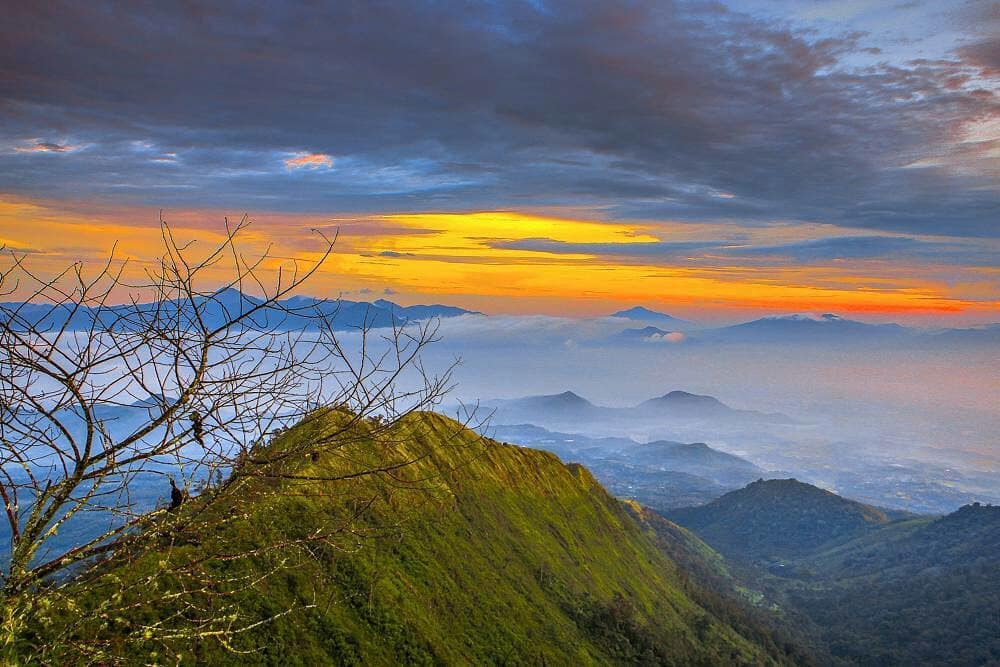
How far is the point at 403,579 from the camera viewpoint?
38656 mm

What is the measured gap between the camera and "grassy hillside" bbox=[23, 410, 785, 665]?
9367mm

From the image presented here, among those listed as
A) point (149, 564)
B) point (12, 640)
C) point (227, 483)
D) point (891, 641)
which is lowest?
point (891, 641)

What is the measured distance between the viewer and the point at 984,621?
177m

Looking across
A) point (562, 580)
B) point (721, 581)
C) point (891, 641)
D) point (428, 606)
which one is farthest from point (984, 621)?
point (428, 606)

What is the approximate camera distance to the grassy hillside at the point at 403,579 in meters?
9.37

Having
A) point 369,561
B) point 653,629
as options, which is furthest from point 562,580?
point 369,561

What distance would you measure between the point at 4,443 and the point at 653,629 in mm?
80041

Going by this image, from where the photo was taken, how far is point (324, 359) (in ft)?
→ 29.6

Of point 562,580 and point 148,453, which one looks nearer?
point 148,453

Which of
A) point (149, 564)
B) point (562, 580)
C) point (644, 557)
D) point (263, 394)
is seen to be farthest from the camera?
point (644, 557)

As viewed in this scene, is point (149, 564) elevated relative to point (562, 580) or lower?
elevated

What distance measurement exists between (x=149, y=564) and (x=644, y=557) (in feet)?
337

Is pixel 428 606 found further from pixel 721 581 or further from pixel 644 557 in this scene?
pixel 721 581

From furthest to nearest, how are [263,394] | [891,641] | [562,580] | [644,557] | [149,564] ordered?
[891,641], [644,557], [562,580], [149,564], [263,394]
